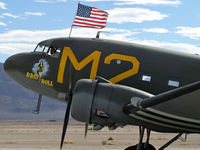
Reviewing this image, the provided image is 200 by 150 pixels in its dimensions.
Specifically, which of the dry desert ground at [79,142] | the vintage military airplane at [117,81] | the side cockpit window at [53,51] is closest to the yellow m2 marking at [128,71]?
the vintage military airplane at [117,81]

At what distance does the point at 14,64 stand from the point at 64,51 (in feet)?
10.6

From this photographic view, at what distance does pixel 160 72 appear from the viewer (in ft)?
47.5

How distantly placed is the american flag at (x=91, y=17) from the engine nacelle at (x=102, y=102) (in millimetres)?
8180

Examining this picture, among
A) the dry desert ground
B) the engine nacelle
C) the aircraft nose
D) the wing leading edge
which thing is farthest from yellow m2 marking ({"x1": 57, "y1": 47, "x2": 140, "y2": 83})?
the dry desert ground

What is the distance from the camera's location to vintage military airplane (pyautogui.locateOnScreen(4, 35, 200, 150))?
36.9ft

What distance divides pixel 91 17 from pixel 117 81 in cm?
646

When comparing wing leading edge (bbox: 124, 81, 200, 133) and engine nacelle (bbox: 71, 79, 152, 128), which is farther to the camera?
engine nacelle (bbox: 71, 79, 152, 128)

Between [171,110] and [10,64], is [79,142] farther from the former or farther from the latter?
[171,110]

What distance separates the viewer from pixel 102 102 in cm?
1184

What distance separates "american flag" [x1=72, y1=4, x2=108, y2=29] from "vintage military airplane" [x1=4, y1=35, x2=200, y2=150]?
290 centimetres

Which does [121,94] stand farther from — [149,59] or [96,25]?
[96,25]

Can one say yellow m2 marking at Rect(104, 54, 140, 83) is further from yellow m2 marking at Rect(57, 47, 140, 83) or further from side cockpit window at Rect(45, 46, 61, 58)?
side cockpit window at Rect(45, 46, 61, 58)

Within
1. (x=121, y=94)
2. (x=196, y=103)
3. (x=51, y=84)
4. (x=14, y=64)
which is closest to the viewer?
(x=196, y=103)

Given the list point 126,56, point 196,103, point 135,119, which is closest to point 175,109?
point 196,103
